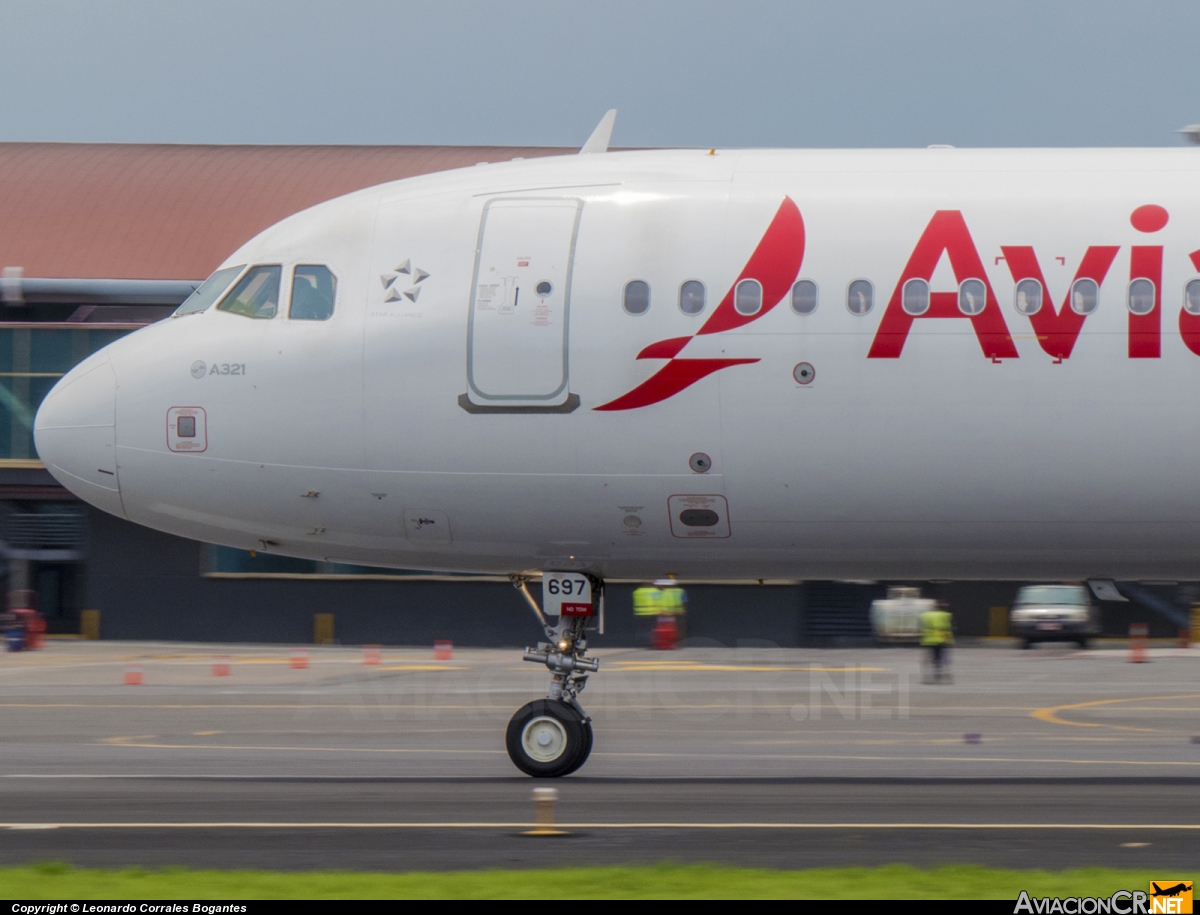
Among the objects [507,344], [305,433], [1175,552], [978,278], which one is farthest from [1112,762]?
[305,433]

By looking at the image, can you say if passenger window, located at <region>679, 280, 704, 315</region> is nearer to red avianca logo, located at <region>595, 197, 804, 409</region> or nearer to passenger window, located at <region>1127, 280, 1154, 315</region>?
red avianca logo, located at <region>595, 197, 804, 409</region>

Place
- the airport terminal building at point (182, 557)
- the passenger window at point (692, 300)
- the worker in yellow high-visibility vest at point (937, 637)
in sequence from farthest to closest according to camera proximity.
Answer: the airport terminal building at point (182, 557) < the worker in yellow high-visibility vest at point (937, 637) < the passenger window at point (692, 300)

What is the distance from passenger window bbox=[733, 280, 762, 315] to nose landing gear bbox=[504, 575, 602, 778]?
2.99 m

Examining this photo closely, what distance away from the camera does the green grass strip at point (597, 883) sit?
8.92m

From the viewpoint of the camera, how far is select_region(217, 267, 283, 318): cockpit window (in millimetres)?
13586

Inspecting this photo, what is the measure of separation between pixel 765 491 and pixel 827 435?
72 centimetres

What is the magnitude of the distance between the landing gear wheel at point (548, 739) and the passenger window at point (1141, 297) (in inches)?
231

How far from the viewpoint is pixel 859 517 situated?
12781 mm

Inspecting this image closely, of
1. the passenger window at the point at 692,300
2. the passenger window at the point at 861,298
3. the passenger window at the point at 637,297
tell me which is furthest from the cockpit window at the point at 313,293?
the passenger window at the point at 861,298

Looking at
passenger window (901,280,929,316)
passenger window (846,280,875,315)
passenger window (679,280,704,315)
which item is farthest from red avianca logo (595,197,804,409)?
passenger window (901,280,929,316)

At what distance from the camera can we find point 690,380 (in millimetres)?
12609

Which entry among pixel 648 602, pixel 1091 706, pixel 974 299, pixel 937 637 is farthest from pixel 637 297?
pixel 648 602

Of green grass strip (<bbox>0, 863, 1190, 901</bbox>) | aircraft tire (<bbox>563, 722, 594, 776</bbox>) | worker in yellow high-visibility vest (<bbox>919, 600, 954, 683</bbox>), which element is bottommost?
green grass strip (<bbox>0, 863, 1190, 901</bbox>)

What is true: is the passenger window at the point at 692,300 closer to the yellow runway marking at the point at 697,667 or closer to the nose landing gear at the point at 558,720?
the nose landing gear at the point at 558,720
